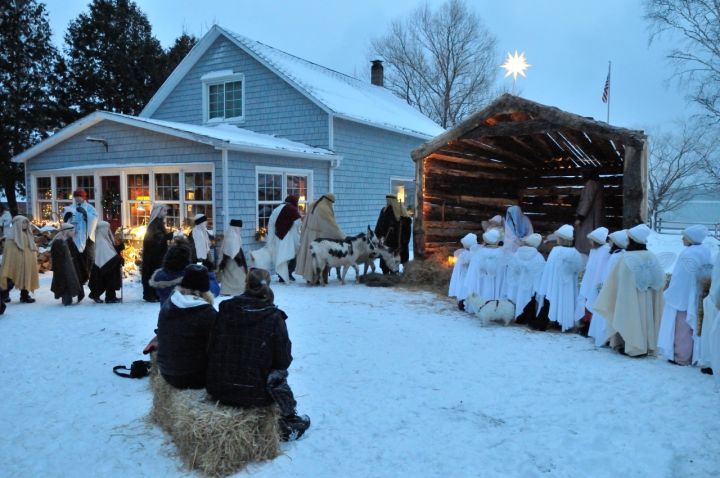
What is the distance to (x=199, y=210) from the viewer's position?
41.7ft

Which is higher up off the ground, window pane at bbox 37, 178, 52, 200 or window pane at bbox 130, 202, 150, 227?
window pane at bbox 37, 178, 52, 200

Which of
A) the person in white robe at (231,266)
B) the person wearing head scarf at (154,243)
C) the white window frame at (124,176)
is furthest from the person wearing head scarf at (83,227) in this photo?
the white window frame at (124,176)

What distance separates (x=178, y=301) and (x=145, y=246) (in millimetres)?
5199

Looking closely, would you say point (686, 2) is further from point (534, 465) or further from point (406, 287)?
point (534, 465)

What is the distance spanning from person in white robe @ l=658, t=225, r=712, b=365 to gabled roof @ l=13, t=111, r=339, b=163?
8701mm

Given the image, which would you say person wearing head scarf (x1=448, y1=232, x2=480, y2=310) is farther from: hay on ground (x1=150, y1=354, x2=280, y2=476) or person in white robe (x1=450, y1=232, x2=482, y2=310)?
hay on ground (x1=150, y1=354, x2=280, y2=476)

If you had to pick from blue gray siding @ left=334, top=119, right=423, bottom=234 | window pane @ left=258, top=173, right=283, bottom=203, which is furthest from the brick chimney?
window pane @ left=258, top=173, right=283, bottom=203

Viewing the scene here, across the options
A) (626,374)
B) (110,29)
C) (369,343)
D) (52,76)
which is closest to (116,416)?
(369,343)

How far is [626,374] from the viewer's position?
5.58 m

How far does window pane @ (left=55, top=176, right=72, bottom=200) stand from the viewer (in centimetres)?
1445

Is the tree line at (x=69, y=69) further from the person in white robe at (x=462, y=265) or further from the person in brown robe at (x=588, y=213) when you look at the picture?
the person in brown robe at (x=588, y=213)

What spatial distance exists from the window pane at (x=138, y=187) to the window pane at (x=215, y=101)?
171 inches

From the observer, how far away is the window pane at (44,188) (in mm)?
14873

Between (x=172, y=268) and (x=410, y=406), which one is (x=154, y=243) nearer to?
(x=172, y=268)
